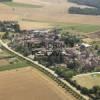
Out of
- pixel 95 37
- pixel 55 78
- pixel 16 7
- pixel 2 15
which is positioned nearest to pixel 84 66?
pixel 55 78

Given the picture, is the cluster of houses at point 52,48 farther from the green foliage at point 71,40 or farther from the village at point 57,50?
the green foliage at point 71,40

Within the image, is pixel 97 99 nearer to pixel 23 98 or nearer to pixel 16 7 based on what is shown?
pixel 23 98

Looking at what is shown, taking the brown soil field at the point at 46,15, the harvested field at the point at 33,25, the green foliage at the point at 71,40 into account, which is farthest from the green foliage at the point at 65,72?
the brown soil field at the point at 46,15

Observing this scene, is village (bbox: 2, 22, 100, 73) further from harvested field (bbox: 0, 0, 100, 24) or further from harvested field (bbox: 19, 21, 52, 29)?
harvested field (bbox: 0, 0, 100, 24)

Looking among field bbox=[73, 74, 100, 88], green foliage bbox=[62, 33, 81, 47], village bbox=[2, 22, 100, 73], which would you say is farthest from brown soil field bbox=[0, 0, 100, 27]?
field bbox=[73, 74, 100, 88]

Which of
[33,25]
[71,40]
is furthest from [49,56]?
[33,25]

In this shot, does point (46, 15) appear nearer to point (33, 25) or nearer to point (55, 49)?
point (33, 25)

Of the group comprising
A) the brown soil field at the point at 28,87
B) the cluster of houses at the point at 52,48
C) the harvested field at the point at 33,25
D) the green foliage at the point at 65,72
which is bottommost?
the brown soil field at the point at 28,87
